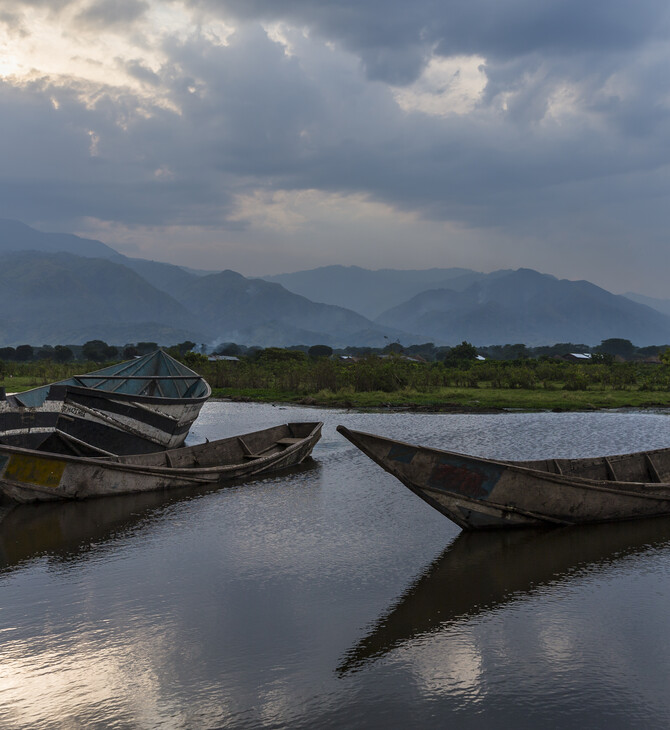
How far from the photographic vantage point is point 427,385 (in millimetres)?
50625

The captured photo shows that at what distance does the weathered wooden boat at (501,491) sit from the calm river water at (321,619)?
41cm

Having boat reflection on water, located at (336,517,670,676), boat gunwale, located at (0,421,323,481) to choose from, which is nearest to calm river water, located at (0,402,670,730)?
boat reflection on water, located at (336,517,670,676)

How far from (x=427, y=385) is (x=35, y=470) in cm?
3708

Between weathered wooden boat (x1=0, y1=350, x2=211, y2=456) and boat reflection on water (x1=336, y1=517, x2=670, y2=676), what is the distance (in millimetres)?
10844

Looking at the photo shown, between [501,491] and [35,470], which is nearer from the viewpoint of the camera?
[501,491]

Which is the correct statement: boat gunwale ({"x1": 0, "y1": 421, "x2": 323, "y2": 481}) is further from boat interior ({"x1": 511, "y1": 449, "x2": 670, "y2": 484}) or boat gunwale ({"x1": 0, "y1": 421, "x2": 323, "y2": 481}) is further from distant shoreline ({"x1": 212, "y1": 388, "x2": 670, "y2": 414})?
distant shoreline ({"x1": 212, "y1": 388, "x2": 670, "y2": 414})

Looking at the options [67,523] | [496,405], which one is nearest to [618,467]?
[67,523]

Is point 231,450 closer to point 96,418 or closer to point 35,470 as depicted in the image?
point 96,418

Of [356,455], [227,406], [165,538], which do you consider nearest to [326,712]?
[165,538]

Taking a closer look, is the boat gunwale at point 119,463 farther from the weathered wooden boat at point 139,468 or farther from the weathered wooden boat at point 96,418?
the weathered wooden boat at point 96,418

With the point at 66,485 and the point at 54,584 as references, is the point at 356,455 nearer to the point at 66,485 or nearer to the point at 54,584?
the point at 66,485

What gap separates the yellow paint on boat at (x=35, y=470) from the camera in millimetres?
16156

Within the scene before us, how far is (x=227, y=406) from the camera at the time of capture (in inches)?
1804

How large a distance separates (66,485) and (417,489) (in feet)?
28.7
